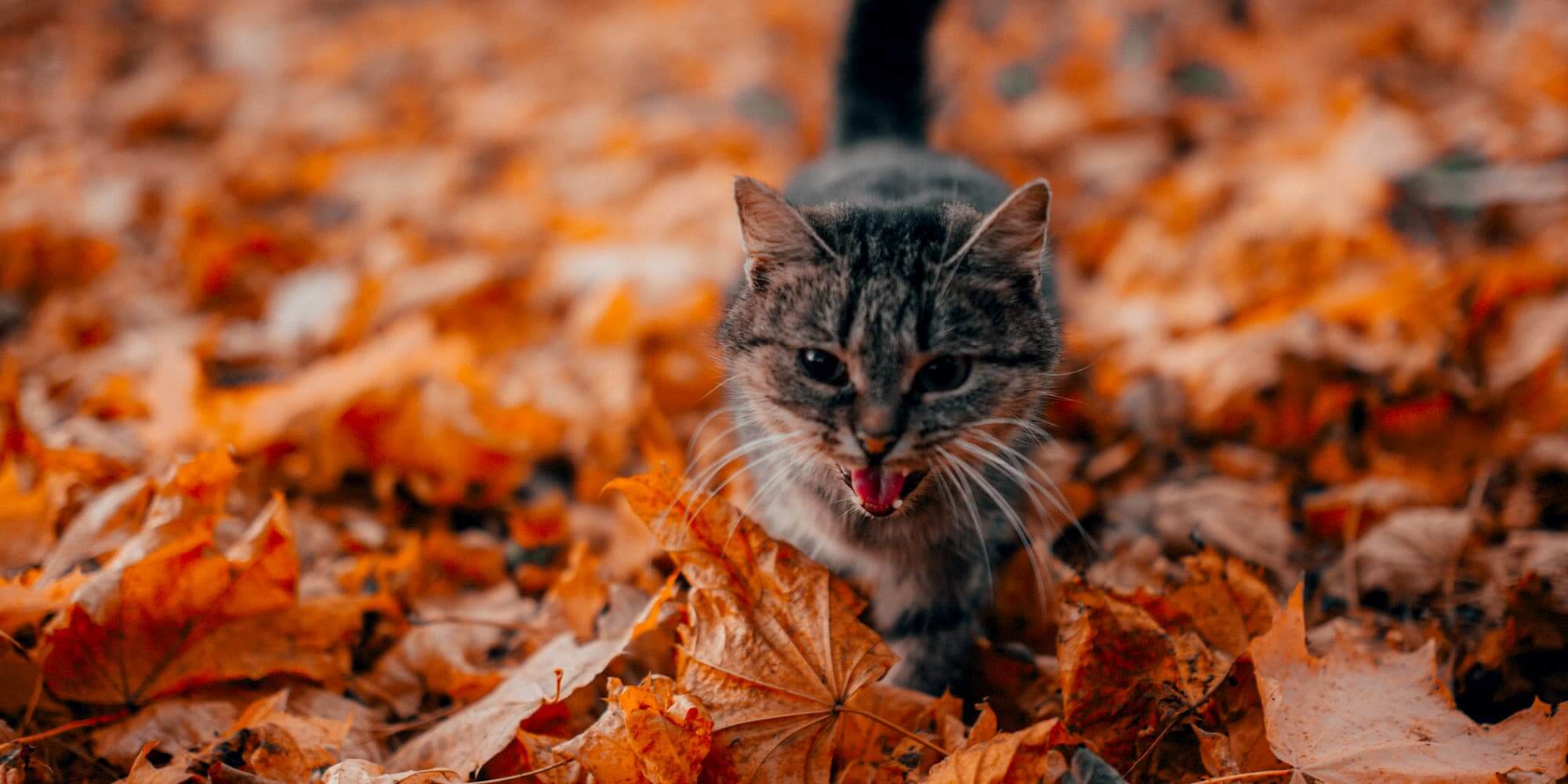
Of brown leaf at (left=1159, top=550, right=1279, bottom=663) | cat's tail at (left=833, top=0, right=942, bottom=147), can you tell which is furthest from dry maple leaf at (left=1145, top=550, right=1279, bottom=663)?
cat's tail at (left=833, top=0, right=942, bottom=147)

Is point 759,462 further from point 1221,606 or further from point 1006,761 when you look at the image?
point 1221,606

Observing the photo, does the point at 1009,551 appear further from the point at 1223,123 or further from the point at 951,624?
the point at 1223,123

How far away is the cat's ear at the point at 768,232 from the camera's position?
1.50 m

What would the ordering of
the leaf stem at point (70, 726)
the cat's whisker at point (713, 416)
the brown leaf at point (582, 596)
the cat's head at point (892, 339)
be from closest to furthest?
the leaf stem at point (70, 726)
the cat's head at point (892, 339)
the brown leaf at point (582, 596)
the cat's whisker at point (713, 416)

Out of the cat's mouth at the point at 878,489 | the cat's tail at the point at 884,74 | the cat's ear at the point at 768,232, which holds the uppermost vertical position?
the cat's tail at the point at 884,74

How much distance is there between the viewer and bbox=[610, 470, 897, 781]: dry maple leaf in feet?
4.06

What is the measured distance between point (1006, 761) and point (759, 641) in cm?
38

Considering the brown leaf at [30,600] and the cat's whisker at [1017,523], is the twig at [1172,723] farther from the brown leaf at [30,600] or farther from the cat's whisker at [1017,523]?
the brown leaf at [30,600]

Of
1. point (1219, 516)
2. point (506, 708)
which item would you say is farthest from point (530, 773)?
point (1219, 516)

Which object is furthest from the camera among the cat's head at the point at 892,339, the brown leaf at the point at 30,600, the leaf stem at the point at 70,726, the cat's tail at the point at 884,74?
the cat's tail at the point at 884,74

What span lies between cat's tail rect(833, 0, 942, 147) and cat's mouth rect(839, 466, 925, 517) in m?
1.67

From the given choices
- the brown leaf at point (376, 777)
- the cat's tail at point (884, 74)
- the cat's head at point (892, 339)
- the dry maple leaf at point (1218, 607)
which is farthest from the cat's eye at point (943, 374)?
the cat's tail at point (884, 74)

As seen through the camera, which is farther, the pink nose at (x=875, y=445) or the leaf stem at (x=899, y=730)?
the pink nose at (x=875, y=445)

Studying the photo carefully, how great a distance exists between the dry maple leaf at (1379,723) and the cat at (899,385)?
0.45m
